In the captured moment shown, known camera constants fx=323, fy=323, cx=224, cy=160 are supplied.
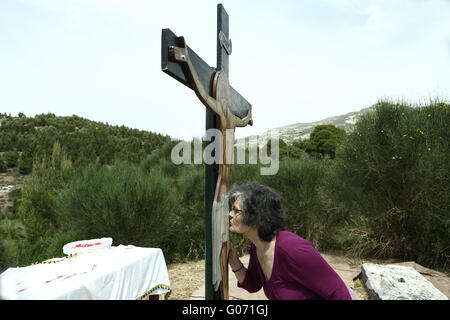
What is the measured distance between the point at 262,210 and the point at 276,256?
0.22 meters

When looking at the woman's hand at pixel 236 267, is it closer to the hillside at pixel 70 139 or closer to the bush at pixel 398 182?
the bush at pixel 398 182

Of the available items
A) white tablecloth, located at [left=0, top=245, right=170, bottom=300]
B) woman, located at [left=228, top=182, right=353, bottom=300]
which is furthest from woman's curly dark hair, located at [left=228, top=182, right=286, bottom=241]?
white tablecloth, located at [left=0, top=245, right=170, bottom=300]

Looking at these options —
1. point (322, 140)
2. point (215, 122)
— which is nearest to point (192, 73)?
point (215, 122)

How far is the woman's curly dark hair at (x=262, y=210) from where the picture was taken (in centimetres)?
153

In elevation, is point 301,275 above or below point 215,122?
below

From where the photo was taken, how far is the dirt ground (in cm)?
446

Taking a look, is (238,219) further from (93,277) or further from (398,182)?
(398,182)

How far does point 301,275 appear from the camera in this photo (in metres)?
1.39

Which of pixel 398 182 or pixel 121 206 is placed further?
pixel 398 182

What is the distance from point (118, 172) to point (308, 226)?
4.23m

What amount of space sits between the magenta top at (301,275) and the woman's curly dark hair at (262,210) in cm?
5

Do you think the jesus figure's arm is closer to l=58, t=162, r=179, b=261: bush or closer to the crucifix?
the crucifix
